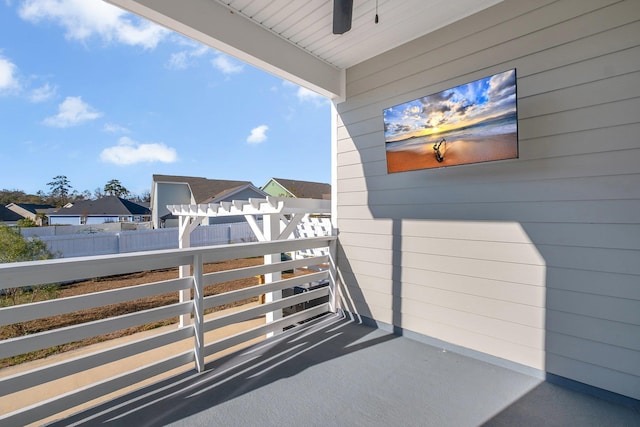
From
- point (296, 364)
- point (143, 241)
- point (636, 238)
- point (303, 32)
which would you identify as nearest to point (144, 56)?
point (143, 241)

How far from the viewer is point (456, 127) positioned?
2084 millimetres

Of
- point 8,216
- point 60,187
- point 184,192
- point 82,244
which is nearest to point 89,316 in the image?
point 82,244

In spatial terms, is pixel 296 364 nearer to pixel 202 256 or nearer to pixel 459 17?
pixel 202 256

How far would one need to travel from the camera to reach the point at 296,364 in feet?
7.07

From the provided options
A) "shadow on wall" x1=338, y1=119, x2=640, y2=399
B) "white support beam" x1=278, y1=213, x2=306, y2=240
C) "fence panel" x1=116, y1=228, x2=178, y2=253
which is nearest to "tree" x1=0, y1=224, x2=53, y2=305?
"fence panel" x1=116, y1=228, x2=178, y2=253

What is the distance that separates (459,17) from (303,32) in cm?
127

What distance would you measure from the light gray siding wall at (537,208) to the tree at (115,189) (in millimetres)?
34305

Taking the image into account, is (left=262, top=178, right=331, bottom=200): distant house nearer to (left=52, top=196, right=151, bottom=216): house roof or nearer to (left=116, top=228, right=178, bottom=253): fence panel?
(left=116, top=228, right=178, bottom=253): fence panel

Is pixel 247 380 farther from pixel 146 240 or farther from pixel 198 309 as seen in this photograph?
pixel 146 240

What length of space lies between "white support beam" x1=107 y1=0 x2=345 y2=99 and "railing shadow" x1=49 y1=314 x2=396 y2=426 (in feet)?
8.04

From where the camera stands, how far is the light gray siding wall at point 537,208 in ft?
5.34

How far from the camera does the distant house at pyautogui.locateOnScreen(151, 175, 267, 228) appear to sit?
16.2m

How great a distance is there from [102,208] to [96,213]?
63 cm

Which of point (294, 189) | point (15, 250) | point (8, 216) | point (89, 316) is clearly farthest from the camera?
point (8, 216)
